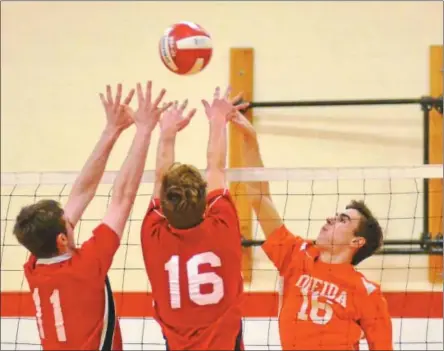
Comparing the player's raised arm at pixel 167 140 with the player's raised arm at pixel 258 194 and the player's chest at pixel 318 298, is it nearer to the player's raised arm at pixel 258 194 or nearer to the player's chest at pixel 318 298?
the player's raised arm at pixel 258 194

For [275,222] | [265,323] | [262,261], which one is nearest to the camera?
[275,222]

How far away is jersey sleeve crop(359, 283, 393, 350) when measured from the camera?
→ 2.90m

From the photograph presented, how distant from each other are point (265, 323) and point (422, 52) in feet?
8.54

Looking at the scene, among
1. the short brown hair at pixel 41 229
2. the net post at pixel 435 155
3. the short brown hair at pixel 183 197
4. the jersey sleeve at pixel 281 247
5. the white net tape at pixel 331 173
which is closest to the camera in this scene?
the short brown hair at pixel 183 197

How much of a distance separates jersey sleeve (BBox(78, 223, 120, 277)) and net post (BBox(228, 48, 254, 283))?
2.77 metres

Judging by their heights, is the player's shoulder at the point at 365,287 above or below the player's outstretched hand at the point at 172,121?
below

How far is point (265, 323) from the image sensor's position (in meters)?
4.95

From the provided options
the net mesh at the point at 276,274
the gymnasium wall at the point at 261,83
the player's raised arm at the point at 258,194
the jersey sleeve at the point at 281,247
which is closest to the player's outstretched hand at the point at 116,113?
the player's raised arm at the point at 258,194

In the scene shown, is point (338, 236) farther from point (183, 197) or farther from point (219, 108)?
point (183, 197)

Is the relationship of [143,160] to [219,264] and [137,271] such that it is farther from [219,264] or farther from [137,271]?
[137,271]

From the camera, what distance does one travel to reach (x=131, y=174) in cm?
275

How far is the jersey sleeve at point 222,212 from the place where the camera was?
8.42ft

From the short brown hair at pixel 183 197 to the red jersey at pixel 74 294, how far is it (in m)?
0.32

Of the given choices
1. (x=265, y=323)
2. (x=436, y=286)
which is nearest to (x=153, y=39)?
(x=265, y=323)
